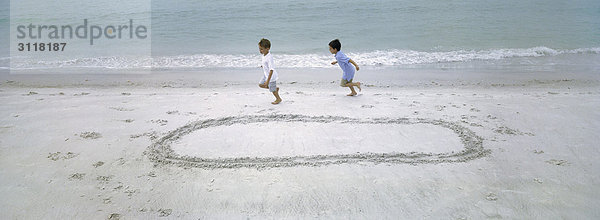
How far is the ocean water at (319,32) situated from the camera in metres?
10.5

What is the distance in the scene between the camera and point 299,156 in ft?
12.0

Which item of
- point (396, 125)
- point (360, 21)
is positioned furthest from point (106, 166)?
point (360, 21)

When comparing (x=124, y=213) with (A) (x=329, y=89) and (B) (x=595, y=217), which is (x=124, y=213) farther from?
(A) (x=329, y=89)

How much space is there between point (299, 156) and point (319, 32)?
11903 millimetres

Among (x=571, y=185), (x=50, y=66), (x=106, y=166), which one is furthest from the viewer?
(x=50, y=66)

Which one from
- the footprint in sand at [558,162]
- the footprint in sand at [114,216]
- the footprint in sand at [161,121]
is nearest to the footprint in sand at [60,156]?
the footprint in sand at [161,121]

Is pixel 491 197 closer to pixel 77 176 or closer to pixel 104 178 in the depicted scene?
pixel 104 178

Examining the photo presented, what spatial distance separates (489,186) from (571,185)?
0.67m

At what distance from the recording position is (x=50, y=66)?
10.0m

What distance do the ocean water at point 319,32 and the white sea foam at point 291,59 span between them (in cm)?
3

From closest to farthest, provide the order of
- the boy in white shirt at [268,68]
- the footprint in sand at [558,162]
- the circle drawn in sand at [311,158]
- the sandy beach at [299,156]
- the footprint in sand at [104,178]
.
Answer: the sandy beach at [299,156] < the footprint in sand at [104,178] < the footprint in sand at [558,162] < the circle drawn in sand at [311,158] < the boy in white shirt at [268,68]

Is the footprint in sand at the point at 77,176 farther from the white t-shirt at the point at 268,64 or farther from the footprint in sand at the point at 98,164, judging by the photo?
the white t-shirt at the point at 268,64

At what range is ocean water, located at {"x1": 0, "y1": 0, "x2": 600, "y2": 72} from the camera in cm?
1047

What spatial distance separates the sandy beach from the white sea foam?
3.99m
